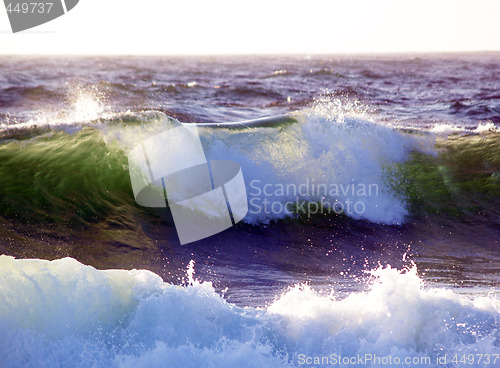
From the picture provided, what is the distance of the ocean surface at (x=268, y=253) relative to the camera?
3811 millimetres

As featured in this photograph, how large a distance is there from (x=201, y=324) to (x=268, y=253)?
124 inches

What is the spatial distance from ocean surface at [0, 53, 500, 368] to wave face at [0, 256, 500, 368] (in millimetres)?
13

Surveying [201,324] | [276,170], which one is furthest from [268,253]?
[201,324]

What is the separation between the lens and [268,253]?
7.02m

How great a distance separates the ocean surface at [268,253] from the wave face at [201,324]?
0.04 feet

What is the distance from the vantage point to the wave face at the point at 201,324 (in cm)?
372

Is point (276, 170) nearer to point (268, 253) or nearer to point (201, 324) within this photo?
point (268, 253)

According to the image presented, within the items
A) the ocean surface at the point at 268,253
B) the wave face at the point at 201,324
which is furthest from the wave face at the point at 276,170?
the wave face at the point at 201,324

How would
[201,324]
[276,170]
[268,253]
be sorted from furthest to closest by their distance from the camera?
[276,170] → [268,253] → [201,324]

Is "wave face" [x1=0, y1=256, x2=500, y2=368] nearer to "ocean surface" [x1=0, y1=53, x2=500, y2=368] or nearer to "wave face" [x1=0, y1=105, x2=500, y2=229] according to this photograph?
"ocean surface" [x1=0, y1=53, x2=500, y2=368]

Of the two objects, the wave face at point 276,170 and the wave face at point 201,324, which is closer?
the wave face at point 201,324

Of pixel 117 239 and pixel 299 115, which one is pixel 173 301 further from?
pixel 299 115

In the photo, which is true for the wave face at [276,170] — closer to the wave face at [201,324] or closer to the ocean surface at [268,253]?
the ocean surface at [268,253]

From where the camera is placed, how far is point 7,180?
26.8 ft
